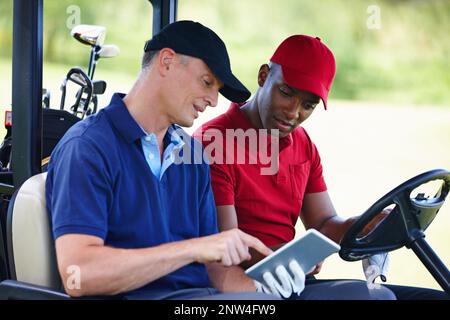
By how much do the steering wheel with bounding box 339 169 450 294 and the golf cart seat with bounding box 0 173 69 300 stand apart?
753 millimetres

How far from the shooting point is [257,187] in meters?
2.15

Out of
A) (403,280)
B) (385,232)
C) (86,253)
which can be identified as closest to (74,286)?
(86,253)

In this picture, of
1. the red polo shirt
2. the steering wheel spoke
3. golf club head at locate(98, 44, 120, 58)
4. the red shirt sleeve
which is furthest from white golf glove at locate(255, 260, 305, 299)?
golf club head at locate(98, 44, 120, 58)

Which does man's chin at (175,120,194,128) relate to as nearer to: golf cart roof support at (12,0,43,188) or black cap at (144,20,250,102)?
black cap at (144,20,250,102)

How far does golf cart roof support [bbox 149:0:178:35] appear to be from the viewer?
2479 millimetres

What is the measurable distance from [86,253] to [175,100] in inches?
16.7

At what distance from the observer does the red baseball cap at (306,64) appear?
2127mm

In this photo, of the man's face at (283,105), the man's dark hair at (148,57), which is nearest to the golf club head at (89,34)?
the man's face at (283,105)

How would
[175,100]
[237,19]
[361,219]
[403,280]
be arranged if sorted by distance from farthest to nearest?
[237,19] → [403,280] → [361,219] → [175,100]

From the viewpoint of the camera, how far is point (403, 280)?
652 centimetres

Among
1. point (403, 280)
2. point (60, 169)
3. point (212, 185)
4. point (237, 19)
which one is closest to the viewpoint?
point (60, 169)

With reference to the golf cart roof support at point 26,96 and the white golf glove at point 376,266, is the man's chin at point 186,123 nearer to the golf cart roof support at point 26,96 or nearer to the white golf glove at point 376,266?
the golf cart roof support at point 26,96

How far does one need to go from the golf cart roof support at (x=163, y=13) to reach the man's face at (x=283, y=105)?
1.57 feet

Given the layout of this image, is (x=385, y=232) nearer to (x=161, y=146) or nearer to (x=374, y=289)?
(x=374, y=289)
